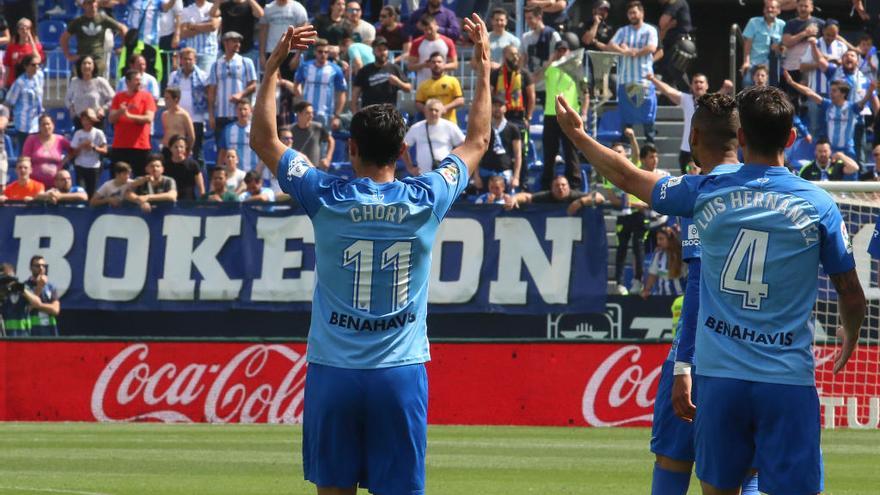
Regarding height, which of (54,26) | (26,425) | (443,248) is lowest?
(26,425)

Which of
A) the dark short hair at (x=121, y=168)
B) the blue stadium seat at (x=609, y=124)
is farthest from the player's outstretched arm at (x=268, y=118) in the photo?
the blue stadium seat at (x=609, y=124)

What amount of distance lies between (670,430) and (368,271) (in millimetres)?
2135

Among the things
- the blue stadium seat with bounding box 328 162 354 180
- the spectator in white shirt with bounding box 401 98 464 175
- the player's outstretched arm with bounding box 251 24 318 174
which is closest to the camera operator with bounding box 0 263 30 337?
the blue stadium seat with bounding box 328 162 354 180

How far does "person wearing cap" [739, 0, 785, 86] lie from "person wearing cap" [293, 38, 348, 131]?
6249 millimetres

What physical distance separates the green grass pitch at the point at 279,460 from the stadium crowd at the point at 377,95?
4.86 meters

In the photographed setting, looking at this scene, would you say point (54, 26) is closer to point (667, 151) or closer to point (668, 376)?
Answer: point (667, 151)

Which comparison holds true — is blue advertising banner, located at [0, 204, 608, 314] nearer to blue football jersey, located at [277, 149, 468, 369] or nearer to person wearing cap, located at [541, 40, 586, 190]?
person wearing cap, located at [541, 40, 586, 190]

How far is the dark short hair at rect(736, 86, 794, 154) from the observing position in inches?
241

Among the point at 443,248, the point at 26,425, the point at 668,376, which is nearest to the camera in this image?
the point at 668,376

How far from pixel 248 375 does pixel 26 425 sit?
2638mm

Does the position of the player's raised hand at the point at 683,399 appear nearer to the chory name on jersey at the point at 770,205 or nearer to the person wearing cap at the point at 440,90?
the chory name on jersey at the point at 770,205

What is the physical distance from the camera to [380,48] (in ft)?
76.8

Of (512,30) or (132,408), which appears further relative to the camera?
(512,30)

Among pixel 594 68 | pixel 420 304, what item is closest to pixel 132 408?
pixel 594 68
